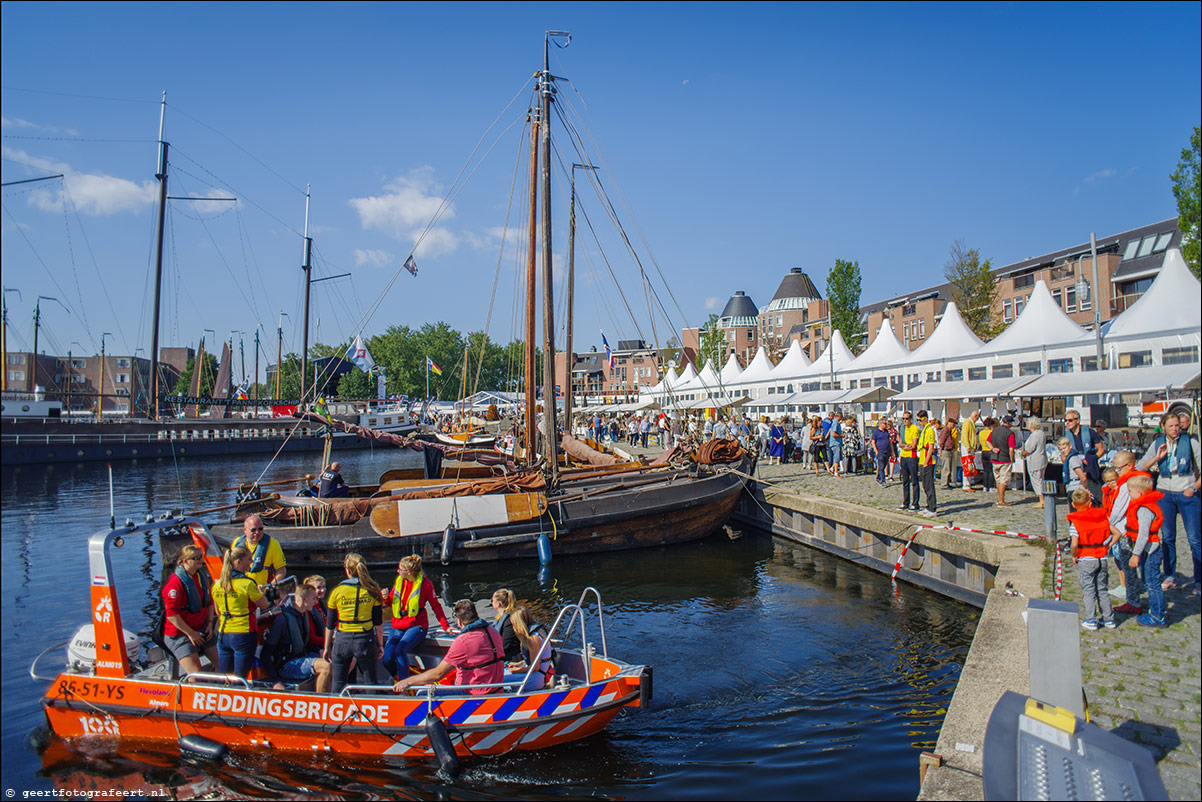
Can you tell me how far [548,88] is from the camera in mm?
18922

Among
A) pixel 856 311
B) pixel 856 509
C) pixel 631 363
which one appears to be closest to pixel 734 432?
pixel 856 509

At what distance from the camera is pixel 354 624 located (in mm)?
7258

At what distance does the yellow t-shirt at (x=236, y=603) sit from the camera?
7230 millimetres

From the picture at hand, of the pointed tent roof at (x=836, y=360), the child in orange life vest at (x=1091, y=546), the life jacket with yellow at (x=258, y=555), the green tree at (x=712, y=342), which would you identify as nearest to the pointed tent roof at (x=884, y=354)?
the pointed tent roof at (x=836, y=360)

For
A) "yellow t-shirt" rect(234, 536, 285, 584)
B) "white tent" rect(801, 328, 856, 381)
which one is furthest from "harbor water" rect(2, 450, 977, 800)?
"white tent" rect(801, 328, 856, 381)

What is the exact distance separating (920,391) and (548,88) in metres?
14.1

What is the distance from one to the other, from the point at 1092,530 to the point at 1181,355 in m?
4.00

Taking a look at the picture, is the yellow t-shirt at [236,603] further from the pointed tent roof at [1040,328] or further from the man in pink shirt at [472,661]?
the pointed tent roof at [1040,328]

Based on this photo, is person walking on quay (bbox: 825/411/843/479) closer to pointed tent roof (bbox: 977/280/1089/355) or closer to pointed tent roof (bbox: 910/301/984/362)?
pointed tent roof (bbox: 977/280/1089/355)

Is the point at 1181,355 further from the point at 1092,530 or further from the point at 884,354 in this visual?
the point at 884,354

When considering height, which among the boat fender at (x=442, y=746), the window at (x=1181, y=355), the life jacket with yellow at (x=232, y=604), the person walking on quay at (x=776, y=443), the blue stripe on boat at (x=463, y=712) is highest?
the window at (x=1181, y=355)

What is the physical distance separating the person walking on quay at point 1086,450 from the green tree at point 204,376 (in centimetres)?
9085

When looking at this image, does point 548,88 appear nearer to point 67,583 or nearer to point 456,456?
point 456,456

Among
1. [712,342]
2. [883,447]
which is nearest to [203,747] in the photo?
[883,447]
